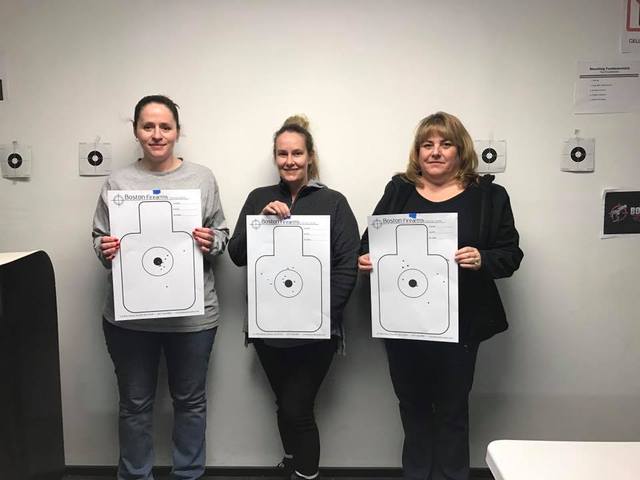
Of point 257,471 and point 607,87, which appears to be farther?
point 257,471

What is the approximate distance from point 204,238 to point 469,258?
2.82ft

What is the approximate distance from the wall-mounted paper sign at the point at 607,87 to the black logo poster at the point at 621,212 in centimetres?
34

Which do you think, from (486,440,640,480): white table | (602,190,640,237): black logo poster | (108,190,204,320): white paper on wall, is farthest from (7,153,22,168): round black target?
(602,190,640,237): black logo poster

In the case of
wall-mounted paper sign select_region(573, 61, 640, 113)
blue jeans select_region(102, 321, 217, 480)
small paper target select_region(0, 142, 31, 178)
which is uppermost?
wall-mounted paper sign select_region(573, 61, 640, 113)

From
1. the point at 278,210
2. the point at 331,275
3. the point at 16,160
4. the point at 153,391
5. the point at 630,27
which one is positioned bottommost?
the point at 153,391

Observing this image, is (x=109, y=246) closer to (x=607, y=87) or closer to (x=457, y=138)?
(x=457, y=138)

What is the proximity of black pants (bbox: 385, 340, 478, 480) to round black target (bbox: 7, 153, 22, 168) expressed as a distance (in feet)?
5.35

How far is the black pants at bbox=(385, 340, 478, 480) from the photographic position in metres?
1.56

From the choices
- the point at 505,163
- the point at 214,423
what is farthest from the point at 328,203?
the point at 214,423

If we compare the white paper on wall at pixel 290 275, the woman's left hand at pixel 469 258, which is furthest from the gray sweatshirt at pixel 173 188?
the woman's left hand at pixel 469 258

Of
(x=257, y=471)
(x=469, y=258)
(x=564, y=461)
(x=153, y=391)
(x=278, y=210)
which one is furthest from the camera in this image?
(x=257, y=471)

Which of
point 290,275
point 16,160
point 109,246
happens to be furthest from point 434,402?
point 16,160

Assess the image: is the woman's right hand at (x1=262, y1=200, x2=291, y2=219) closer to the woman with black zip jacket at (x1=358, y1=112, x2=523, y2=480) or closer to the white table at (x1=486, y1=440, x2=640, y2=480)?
the woman with black zip jacket at (x1=358, y1=112, x2=523, y2=480)

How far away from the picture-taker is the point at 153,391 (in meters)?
1.76
